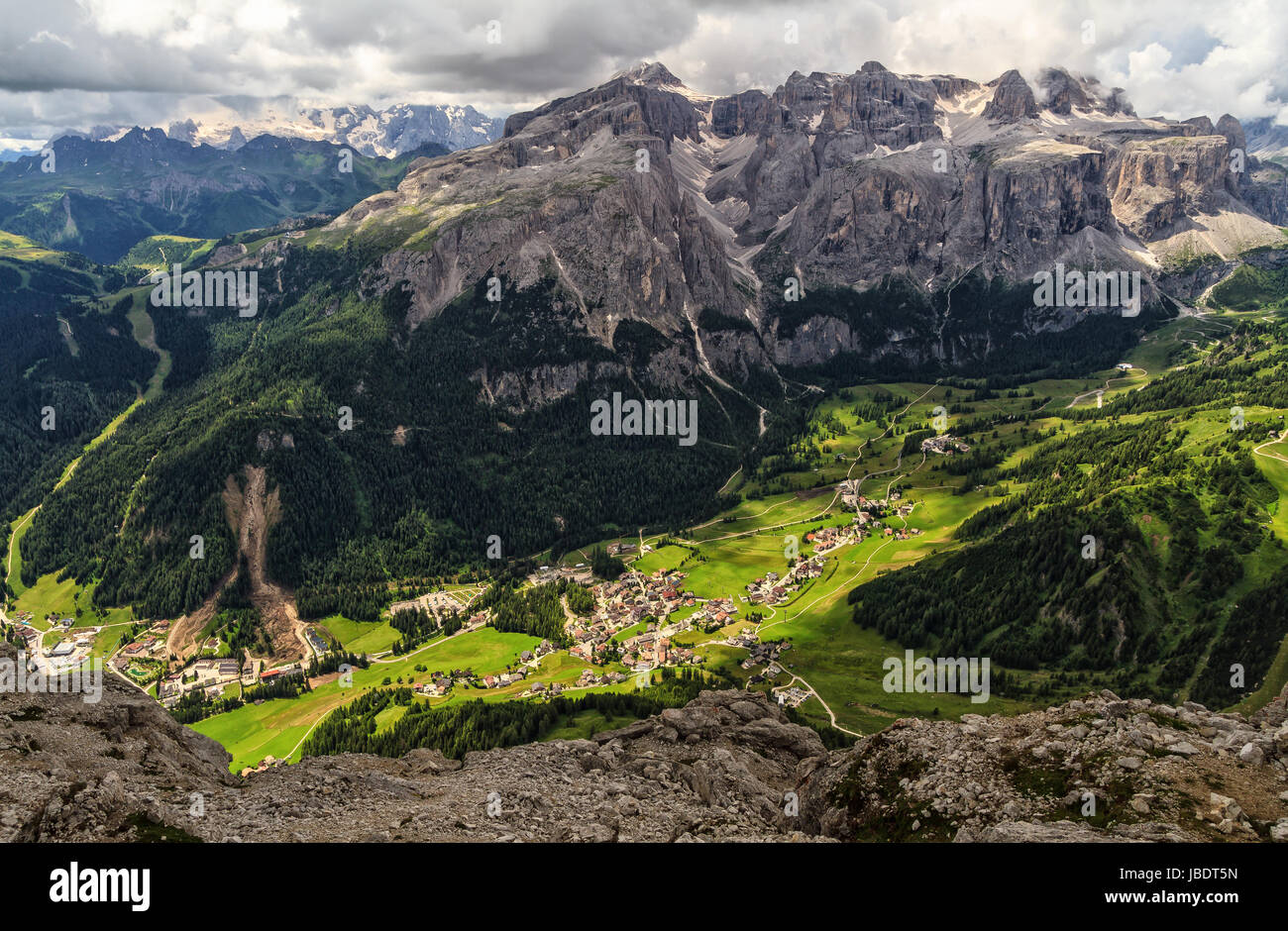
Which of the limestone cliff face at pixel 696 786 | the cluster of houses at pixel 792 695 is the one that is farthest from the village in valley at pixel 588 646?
the limestone cliff face at pixel 696 786

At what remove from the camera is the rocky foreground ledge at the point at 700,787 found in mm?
39312

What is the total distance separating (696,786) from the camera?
192ft

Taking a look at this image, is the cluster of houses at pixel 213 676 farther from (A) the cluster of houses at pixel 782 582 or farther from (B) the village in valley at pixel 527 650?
(A) the cluster of houses at pixel 782 582

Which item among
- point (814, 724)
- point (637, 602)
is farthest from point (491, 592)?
point (814, 724)

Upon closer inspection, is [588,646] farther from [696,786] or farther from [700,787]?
[700,787]

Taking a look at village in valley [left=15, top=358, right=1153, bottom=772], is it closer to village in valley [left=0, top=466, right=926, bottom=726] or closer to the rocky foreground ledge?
village in valley [left=0, top=466, right=926, bottom=726]

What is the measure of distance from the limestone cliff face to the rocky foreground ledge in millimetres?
160

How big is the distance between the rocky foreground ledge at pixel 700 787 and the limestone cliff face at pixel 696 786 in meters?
0.16

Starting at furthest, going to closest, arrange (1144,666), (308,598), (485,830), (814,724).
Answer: (308,598) < (1144,666) < (814,724) < (485,830)

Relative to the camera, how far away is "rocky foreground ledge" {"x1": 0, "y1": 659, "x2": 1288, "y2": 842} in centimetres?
3931

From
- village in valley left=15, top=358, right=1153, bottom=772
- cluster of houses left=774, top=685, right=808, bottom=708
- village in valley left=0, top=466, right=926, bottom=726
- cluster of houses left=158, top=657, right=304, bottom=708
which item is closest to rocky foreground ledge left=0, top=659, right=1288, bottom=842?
cluster of houses left=774, top=685, right=808, bottom=708
